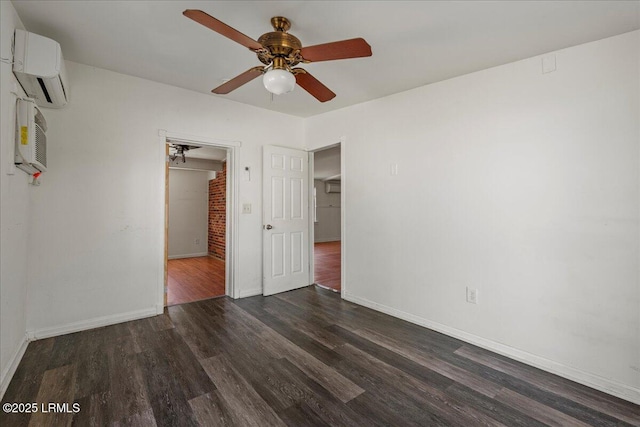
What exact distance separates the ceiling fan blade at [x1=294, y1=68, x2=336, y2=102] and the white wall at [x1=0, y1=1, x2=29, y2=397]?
5.85 feet

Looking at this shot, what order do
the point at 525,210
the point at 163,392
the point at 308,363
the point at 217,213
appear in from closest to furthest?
the point at 163,392
the point at 308,363
the point at 525,210
the point at 217,213

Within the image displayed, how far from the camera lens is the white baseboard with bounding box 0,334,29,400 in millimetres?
1805

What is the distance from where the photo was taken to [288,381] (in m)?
1.97

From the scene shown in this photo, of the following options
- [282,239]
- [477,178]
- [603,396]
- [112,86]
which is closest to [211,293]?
[282,239]

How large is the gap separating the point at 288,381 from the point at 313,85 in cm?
210

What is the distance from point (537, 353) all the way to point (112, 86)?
4491 millimetres

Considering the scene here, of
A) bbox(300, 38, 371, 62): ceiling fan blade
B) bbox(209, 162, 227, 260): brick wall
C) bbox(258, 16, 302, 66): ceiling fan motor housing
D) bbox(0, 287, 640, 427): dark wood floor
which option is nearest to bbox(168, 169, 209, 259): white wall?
bbox(209, 162, 227, 260): brick wall

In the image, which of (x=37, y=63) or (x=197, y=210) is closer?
(x=37, y=63)

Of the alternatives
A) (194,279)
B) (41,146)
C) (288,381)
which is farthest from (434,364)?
(194,279)

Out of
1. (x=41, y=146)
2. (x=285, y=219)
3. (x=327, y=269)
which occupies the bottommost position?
(x=327, y=269)

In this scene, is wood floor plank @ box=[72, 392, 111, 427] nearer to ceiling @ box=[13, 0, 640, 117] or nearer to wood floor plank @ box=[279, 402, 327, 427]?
wood floor plank @ box=[279, 402, 327, 427]

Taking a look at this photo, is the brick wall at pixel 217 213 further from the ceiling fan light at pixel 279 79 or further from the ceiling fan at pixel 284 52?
the ceiling fan light at pixel 279 79

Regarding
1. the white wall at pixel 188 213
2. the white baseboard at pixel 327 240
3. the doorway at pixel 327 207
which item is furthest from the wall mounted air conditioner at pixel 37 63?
the white baseboard at pixel 327 240

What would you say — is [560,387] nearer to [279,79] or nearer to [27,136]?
[279,79]
